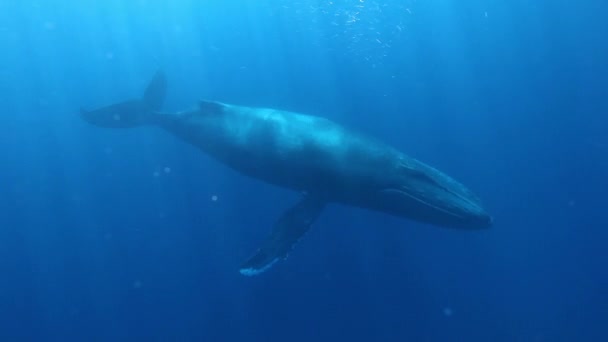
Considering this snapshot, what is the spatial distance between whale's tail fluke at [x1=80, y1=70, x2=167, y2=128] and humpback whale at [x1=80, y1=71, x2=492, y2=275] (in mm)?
3956

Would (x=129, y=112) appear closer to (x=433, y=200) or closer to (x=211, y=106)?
(x=211, y=106)

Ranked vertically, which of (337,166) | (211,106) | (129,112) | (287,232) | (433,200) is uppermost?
(433,200)

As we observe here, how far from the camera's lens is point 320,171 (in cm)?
991

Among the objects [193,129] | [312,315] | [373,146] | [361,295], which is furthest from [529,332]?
[193,129]

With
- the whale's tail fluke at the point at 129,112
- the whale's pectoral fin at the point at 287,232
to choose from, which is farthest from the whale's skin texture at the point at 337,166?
the whale's tail fluke at the point at 129,112

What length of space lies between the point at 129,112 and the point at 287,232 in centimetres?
741

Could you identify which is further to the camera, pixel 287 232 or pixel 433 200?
pixel 287 232

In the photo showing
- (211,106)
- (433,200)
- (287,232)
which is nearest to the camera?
(433,200)

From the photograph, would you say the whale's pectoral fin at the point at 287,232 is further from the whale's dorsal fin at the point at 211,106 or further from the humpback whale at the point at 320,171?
the whale's dorsal fin at the point at 211,106

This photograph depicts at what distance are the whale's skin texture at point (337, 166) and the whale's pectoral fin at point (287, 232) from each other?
0.31 m

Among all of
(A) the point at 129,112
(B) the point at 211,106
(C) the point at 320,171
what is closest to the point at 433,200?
(C) the point at 320,171

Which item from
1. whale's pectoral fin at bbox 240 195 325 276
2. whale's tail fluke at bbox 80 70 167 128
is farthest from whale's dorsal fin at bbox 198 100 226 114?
whale's tail fluke at bbox 80 70 167 128

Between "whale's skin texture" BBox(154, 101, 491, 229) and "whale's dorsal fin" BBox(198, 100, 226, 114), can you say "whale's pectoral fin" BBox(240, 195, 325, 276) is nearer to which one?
"whale's skin texture" BBox(154, 101, 491, 229)

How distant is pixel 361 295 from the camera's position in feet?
59.2
